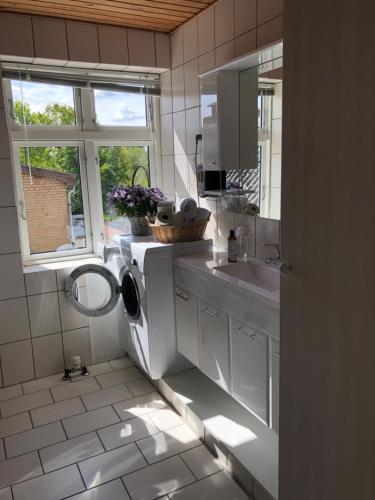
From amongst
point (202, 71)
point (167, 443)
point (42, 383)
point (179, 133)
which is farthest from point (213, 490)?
point (202, 71)

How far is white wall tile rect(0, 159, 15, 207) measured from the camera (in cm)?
264

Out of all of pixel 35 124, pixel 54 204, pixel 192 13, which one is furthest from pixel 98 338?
pixel 192 13

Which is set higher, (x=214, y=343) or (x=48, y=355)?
(x=214, y=343)

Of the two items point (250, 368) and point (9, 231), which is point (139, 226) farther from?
point (250, 368)

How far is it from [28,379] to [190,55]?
2503 millimetres

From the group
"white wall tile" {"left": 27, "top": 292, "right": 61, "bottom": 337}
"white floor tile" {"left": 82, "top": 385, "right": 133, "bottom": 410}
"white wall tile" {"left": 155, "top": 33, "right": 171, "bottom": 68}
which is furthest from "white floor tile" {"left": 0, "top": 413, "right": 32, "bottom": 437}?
"white wall tile" {"left": 155, "top": 33, "right": 171, "bottom": 68}

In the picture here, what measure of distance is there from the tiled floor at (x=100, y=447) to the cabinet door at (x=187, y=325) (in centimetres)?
39

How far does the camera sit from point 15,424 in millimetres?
2463

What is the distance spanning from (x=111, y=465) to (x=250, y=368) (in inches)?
35.5

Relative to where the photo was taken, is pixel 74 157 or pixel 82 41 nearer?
pixel 82 41

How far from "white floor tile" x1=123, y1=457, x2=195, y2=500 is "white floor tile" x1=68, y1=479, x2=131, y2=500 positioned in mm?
32

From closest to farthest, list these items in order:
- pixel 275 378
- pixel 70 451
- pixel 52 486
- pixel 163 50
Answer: pixel 275 378 → pixel 52 486 → pixel 70 451 → pixel 163 50

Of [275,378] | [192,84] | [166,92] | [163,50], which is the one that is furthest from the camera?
[166,92]

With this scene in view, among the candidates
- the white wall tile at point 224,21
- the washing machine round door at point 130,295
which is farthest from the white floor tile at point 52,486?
the white wall tile at point 224,21
